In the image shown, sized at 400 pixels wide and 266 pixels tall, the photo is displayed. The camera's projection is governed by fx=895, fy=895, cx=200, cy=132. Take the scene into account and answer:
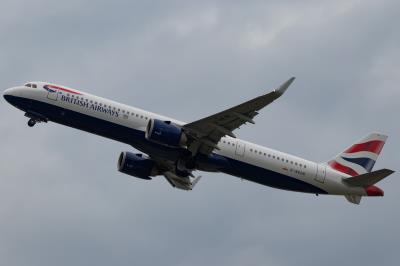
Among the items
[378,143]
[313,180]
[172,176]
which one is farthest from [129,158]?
[378,143]

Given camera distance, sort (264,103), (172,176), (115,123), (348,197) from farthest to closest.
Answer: (172,176) < (348,197) < (115,123) < (264,103)

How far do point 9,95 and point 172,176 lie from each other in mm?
15288

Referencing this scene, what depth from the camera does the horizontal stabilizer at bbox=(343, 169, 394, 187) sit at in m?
62.7

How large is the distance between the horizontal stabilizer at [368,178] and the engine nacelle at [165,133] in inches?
517

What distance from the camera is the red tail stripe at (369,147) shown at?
6975 centimetres

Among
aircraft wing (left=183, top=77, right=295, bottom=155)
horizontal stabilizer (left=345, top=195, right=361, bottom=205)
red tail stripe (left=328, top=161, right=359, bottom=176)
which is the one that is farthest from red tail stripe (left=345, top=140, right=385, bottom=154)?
aircraft wing (left=183, top=77, right=295, bottom=155)

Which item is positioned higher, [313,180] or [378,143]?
[378,143]

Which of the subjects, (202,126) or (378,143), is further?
(378,143)

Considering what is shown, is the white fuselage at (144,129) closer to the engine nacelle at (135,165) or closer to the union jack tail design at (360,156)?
the union jack tail design at (360,156)

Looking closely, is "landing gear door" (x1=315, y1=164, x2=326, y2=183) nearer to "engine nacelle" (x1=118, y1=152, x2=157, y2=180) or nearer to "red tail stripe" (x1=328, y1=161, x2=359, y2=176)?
"red tail stripe" (x1=328, y1=161, x2=359, y2=176)

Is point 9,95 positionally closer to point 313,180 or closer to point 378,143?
point 313,180

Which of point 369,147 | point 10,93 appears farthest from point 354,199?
point 10,93

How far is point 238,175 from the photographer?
211ft

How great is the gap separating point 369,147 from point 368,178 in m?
5.89
